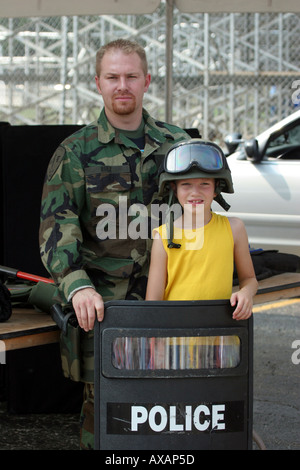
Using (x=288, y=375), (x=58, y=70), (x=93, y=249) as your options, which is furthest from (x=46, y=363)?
(x=58, y=70)

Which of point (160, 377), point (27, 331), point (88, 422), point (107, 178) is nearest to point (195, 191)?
point (107, 178)

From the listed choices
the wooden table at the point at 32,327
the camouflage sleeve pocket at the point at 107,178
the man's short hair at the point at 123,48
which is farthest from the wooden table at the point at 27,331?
the man's short hair at the point at 123,48

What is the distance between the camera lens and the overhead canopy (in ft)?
13.9

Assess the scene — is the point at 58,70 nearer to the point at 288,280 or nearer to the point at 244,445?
the point at 288,280

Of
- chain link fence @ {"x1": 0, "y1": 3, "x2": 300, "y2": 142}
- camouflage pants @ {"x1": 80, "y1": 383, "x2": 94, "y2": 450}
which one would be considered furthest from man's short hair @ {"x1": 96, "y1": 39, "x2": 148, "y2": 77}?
chain link fence @ {"x1": 0, "y1": 3, "x2": 300, "y2": 142}

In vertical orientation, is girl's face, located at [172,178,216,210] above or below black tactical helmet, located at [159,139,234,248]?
below

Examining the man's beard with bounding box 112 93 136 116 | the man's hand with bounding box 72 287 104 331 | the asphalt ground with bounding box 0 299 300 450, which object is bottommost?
the asphalt ground with bounding box 0 299 300 450

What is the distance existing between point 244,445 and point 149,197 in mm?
977

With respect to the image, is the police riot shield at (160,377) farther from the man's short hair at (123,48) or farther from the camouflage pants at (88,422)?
the man's short hair at (123,48)

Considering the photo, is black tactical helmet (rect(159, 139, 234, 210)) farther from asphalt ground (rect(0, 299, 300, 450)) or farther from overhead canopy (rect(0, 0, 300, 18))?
Result: overhead canopy (rect(0, 0, 300, 18))

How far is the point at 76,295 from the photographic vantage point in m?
2.45

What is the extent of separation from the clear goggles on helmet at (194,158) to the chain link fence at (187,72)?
904 centimetres

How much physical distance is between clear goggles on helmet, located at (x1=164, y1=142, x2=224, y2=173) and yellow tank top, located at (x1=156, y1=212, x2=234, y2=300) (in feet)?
0.70

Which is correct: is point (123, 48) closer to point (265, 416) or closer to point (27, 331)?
point (27, 331)
